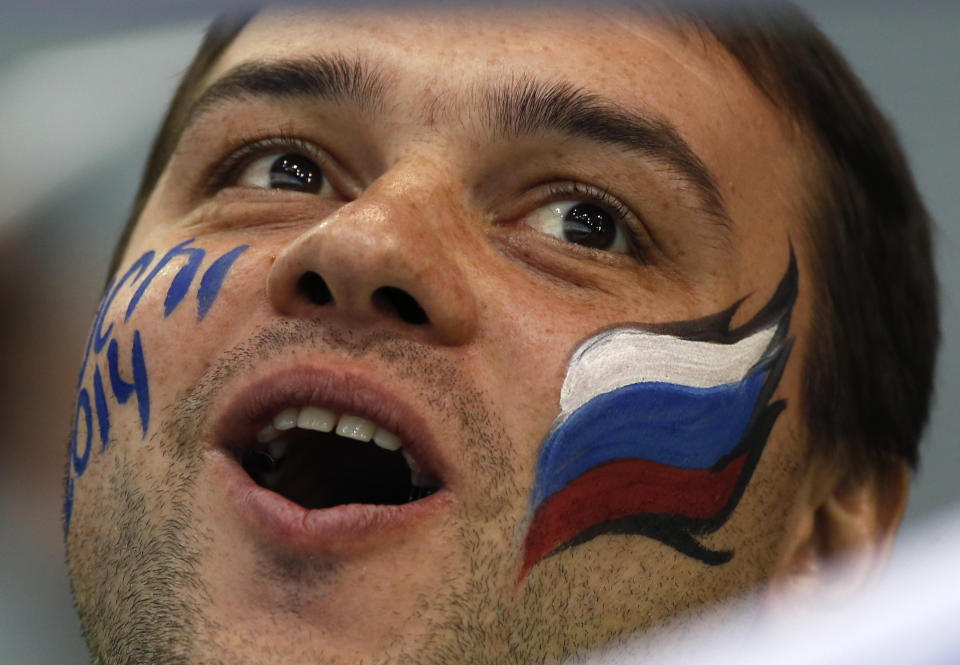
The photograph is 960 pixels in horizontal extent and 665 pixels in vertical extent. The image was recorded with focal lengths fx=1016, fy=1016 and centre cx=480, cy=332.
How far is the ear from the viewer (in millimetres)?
1653

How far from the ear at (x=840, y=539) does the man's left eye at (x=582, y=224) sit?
539 mm

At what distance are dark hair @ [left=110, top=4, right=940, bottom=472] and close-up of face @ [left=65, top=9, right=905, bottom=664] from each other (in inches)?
2.0

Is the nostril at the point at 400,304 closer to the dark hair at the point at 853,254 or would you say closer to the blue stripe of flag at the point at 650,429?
the blue stripe of flag at the point at 650,429

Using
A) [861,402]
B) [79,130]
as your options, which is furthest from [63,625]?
[861,402]

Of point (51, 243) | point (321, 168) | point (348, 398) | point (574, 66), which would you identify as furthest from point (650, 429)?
point (51, 243)

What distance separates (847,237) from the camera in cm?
171

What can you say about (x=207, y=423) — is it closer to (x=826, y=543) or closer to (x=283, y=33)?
(x=283, y=33)

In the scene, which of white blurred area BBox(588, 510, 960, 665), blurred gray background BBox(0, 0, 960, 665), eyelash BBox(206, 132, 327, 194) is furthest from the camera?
blurred gray background BBox(0, 0, 960, 665)

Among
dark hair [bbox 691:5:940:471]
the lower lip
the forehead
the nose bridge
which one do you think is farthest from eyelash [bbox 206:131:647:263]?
the lower lip

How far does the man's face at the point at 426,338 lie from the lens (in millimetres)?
1246

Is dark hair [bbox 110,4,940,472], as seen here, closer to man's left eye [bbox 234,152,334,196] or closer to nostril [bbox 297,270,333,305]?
man's left eye [bbox 234,152,334,196]

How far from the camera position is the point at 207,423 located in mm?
1335

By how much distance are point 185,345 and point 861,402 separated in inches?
44.4

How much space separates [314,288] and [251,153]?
41cm
